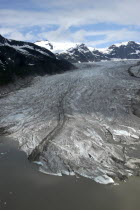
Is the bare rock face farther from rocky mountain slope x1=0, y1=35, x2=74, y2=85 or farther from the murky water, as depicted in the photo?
rocky mountain slope x1=0, y1=35, x2=74, y2=85

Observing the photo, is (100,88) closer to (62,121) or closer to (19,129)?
(62,121)

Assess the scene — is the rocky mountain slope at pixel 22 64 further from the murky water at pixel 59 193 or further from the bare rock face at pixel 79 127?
the murky water at pixel 59 193

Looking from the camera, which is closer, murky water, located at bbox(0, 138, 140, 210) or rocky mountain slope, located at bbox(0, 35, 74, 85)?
murky water, located at bbox(0, 138, 140, 210)

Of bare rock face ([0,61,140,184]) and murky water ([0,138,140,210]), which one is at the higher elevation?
bare rock face ([0,61,140,184])

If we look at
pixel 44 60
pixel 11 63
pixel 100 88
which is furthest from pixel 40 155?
pixel 44 60

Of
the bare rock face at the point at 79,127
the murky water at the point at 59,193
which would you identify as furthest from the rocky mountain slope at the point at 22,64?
the murky water at the point at 59,193

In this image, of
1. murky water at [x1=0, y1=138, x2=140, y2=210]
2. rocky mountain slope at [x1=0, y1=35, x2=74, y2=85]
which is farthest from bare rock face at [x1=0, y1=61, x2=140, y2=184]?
rocky mountain slope at [x1=0, y1=35, x2=74, y2=85]
